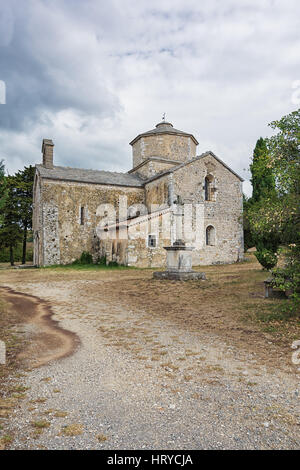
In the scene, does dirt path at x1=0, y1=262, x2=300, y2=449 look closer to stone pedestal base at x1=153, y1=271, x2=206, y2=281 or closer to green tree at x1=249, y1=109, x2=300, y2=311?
green tree at x1=249, y1=109, x2=300, y2=311

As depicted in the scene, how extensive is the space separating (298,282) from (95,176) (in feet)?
73.4

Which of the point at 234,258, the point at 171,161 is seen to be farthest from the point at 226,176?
the point at 234,258

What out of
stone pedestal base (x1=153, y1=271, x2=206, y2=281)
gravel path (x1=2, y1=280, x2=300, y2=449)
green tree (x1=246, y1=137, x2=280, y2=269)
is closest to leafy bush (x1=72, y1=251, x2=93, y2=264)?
stone pedestal base (x1=153, y1=271, x2=206, y2=281)

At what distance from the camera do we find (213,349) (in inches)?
193

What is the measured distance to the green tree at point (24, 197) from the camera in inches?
1245

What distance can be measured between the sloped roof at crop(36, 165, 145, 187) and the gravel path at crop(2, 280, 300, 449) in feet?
67.2

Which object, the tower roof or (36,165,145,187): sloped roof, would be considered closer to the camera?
(36,165,145,187): sloped roof

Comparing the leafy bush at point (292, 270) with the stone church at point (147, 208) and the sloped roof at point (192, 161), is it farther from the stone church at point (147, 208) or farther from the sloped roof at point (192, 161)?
the sloped roof at point (192, 161)

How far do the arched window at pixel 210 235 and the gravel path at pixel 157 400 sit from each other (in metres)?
19.8

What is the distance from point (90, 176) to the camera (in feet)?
84.5

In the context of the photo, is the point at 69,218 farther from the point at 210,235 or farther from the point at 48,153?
the point at 210,235

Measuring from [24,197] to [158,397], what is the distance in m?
32.4

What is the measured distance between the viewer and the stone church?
70.4 feet

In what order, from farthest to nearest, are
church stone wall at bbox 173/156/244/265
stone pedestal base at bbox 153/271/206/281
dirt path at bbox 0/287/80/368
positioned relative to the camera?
church stone wall at bbox 173/156/244/265 → stone pedestal base at bbox 153/271/206/281 → dirt path at bbox 0/287/80/368
